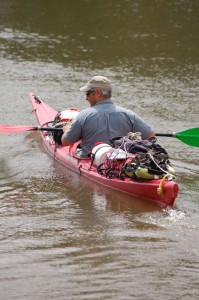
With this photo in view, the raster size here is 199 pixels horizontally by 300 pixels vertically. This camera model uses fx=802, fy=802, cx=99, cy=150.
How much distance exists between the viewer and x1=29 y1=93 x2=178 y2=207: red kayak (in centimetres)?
749

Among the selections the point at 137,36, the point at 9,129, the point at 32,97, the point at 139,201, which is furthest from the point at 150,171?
the point at 137,36

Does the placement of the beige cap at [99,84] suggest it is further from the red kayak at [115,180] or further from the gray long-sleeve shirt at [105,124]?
the red kayak at [115,180]

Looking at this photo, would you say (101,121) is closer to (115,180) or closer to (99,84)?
(99,84)

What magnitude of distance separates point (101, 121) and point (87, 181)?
664mm

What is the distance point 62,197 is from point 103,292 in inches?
101

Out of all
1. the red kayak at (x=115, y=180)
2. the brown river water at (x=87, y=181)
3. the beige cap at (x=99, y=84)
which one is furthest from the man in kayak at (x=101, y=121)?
the brown river water at (x=87, y=181)

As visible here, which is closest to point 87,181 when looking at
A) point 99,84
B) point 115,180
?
point 115,180

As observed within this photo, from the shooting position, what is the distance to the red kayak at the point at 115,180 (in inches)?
295

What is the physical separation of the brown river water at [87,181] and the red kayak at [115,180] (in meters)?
0.08

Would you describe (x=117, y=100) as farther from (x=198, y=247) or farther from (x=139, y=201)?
(x=198, y=247)

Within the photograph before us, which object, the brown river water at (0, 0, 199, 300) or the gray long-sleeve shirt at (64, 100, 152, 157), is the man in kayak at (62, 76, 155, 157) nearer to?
the gray long-sleeve shirt at (64, 100, 152, 157)

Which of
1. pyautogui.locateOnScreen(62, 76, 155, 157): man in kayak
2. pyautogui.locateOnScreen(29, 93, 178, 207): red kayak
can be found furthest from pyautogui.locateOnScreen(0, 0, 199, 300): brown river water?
pyautogui.locateOnScreen(62, 76, 155, 157): man in kayak

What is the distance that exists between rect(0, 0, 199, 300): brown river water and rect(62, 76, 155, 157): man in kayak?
0.52 m

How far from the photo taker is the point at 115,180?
8.10 metres
